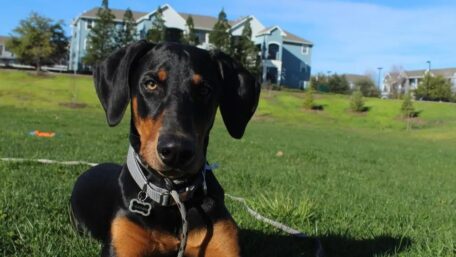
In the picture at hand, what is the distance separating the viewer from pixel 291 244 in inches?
202

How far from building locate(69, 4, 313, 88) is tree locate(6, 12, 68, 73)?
9236mm

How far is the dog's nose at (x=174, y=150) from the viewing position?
3066 millimetres

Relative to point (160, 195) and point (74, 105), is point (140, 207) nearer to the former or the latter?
point (160, 195)

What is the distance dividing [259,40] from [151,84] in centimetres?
8261

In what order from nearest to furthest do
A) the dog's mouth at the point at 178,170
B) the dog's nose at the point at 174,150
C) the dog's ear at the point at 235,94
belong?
the dog's nose at the point at 174,150, the dog's mouth at the point at 178,170, the dog's ear at the point at 235,94

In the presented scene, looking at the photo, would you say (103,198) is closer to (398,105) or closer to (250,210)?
(250,210)

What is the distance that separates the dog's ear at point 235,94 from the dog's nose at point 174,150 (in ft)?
3.01

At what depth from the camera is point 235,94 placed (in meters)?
4.02

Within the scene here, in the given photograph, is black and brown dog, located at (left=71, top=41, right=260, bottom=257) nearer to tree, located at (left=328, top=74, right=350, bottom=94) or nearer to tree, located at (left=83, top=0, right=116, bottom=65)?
tree, located at (left=83, top=0, right=116, bottom=65)

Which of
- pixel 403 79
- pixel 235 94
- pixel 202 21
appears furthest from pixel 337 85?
pixel 235 94

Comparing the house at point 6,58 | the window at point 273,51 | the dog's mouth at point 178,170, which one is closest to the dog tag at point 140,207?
the dog's mouth at point 178,170

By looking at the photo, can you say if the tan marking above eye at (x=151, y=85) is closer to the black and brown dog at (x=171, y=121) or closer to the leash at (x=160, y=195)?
the black and brown dog at (x=171, y=121)

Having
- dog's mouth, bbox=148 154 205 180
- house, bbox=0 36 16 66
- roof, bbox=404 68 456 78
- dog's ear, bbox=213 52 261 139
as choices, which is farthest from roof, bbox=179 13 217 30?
dog's mouth, bbox=148 154 205 180

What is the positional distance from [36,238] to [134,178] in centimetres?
132
